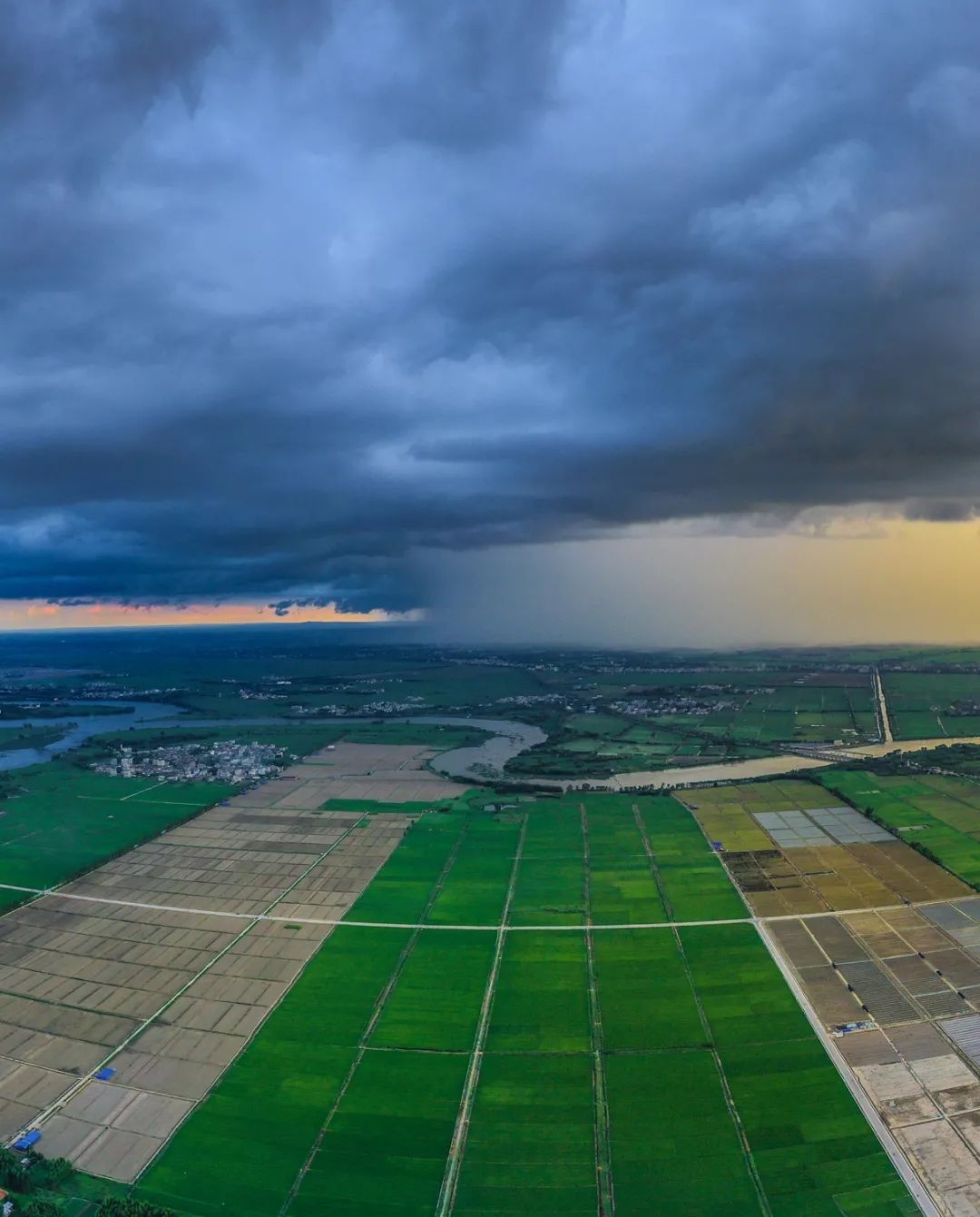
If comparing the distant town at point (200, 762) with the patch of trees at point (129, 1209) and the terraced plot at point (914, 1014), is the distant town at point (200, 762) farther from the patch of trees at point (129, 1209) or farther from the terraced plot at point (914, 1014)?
the terraced plot at point (914, 1014)

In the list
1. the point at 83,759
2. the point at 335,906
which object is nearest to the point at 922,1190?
the point at 335,906

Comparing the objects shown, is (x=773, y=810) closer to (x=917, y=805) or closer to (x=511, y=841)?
(x=917, y=805)

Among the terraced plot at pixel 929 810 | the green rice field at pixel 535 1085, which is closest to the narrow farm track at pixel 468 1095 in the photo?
the green rice field at pixel 535 1085

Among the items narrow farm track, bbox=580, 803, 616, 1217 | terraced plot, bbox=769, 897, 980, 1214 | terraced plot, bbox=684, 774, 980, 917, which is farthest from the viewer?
terraced plot, bbox=684, 774, 980, 917

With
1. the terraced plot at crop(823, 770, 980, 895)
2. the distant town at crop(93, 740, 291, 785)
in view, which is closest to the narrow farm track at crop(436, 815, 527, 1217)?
the terraced plot at crop(823, 770, 980, 895)

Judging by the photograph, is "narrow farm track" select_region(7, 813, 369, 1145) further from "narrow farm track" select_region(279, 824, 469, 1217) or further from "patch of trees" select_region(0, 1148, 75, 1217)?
"narrow farm track" select_region(279, 824, 469, 1217)

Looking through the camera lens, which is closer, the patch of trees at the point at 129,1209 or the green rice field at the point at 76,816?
the patch of trees at the point at 129,1209
